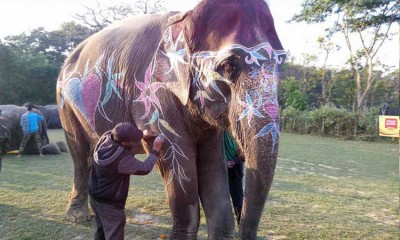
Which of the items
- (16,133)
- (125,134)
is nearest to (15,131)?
(16,133)

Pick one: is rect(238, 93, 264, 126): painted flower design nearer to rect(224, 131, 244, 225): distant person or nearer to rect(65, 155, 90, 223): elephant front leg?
rect(224, 131, 244, 225): distant person


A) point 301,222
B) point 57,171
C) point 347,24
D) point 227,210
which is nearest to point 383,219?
point 301,222

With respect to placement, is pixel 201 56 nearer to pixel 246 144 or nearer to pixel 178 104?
pixel 178 104

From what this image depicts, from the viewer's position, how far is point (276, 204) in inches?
208

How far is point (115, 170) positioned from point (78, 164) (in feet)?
5.48

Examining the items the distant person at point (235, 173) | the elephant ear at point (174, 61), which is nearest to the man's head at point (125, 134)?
the elephant ear at point (174, 61)

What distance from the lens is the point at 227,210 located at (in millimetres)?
2996

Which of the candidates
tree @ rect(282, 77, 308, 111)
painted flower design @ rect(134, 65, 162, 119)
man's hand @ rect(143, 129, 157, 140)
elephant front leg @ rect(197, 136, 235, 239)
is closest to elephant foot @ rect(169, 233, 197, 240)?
elephant front leg @ rect(197, 136, 235, 239)

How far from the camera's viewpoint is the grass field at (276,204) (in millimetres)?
4129

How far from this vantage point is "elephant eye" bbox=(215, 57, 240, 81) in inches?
90.2

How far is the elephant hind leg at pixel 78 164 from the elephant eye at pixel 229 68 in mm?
2227

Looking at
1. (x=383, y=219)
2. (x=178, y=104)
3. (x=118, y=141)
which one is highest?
(x=178, y=104)

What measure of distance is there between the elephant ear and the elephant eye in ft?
1.17

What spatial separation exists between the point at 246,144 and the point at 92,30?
30.2 meters
